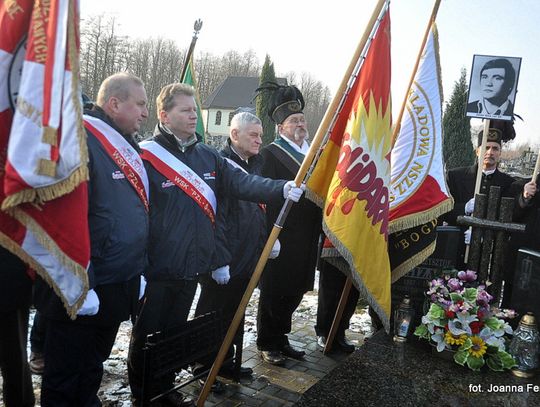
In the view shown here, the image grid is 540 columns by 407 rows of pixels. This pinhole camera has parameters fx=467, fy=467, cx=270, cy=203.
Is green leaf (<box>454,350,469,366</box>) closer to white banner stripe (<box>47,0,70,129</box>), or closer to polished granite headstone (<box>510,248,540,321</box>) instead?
polished granite headstone (<box>510,248,540,321</box>)

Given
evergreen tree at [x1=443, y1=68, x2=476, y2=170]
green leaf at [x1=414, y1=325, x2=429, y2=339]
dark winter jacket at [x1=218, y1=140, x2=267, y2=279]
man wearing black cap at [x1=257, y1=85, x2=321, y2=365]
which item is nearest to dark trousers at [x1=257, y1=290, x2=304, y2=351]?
man wearing black cap at [x1=257, y1=85, x2=321, y2=365]

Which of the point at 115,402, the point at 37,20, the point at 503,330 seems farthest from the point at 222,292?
the point at 37,20

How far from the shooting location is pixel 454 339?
3375 mm

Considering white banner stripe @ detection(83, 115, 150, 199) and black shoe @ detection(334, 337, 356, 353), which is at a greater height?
white banner stripe @ detection(83, 115, 150, 199)

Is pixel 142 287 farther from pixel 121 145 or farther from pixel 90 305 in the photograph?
pixel 121 145

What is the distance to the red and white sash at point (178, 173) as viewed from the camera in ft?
10.3

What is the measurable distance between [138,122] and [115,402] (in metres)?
2.00

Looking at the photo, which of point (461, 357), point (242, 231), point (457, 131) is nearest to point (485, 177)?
point (461, 357)

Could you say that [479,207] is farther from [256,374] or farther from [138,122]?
[138,122]

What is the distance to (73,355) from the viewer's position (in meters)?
2.49

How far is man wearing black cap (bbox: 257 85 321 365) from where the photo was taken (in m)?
4.31

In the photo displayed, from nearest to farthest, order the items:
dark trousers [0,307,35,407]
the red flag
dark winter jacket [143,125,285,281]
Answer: dark trousers [0,307,35,407] → dark winter jacket [143,125,285,281] → the red flag

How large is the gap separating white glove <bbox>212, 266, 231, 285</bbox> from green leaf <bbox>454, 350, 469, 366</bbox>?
5.74 ft

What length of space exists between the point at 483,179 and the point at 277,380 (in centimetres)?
311
